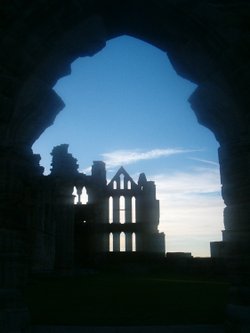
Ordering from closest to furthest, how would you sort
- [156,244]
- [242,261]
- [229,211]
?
[242,261], [229,211], [156,244]

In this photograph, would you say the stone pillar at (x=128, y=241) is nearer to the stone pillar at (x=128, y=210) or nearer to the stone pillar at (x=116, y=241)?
the stone pillar at (x=116, y=241)

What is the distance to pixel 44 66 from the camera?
406cm

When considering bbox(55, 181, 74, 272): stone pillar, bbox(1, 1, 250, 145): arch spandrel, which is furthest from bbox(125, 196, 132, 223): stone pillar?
bbox(1, 1, 250, 145): arch spandrel

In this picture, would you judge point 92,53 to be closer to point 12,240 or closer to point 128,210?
point 12,240

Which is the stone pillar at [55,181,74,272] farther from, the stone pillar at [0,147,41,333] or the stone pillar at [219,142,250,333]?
the stone pillar at [219,142,250,333]

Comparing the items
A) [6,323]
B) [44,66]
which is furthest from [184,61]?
[6,323]

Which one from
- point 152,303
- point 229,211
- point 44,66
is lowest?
point 152,303

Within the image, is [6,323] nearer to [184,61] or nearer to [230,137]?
[230,137]

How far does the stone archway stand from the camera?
3752 mm

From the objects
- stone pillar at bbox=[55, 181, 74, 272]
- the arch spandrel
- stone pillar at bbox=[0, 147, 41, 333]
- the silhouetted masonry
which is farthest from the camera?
the silhouetted masonry

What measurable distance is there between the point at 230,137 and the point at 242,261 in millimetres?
1222

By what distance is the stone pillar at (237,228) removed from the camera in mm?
3623

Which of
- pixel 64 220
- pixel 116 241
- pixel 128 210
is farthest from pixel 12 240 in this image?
pixel 128 210

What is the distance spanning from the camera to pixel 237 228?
382 cm
